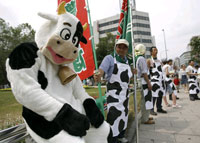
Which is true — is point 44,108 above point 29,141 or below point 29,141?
above

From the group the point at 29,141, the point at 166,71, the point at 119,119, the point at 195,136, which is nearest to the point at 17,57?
the point at 29,141

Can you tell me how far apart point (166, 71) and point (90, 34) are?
4.27 m

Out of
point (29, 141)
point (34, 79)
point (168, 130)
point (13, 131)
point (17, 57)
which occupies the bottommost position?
point (168, 130)

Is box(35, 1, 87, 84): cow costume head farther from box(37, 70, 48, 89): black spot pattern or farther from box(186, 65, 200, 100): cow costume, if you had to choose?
box(186, 65, 200, 100): cow costume

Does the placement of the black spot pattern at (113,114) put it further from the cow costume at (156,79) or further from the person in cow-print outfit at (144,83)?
the cow costume at (156,79)

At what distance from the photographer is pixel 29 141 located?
137cm

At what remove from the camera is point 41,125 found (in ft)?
3.37

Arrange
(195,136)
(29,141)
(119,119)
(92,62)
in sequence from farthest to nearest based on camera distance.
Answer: (195,136)
(92,62)
(119,119)
(29,141)

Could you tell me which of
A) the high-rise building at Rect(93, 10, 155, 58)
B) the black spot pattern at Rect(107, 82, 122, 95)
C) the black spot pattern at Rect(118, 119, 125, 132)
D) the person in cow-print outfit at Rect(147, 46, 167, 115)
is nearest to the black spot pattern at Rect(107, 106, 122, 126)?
the black spot pattern at Rect(118, 119, 125, 132)

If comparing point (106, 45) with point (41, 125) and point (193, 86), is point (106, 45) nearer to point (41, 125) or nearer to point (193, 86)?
point (193, 86)

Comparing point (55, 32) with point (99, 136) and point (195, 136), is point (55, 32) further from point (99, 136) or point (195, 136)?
point (195, 136)

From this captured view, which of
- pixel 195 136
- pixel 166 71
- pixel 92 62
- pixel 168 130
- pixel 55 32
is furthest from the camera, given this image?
pixel 166 71

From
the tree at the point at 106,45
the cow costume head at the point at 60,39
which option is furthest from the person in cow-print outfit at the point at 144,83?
the tree at the point at 106,45

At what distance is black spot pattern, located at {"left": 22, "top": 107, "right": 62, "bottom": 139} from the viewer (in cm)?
99
